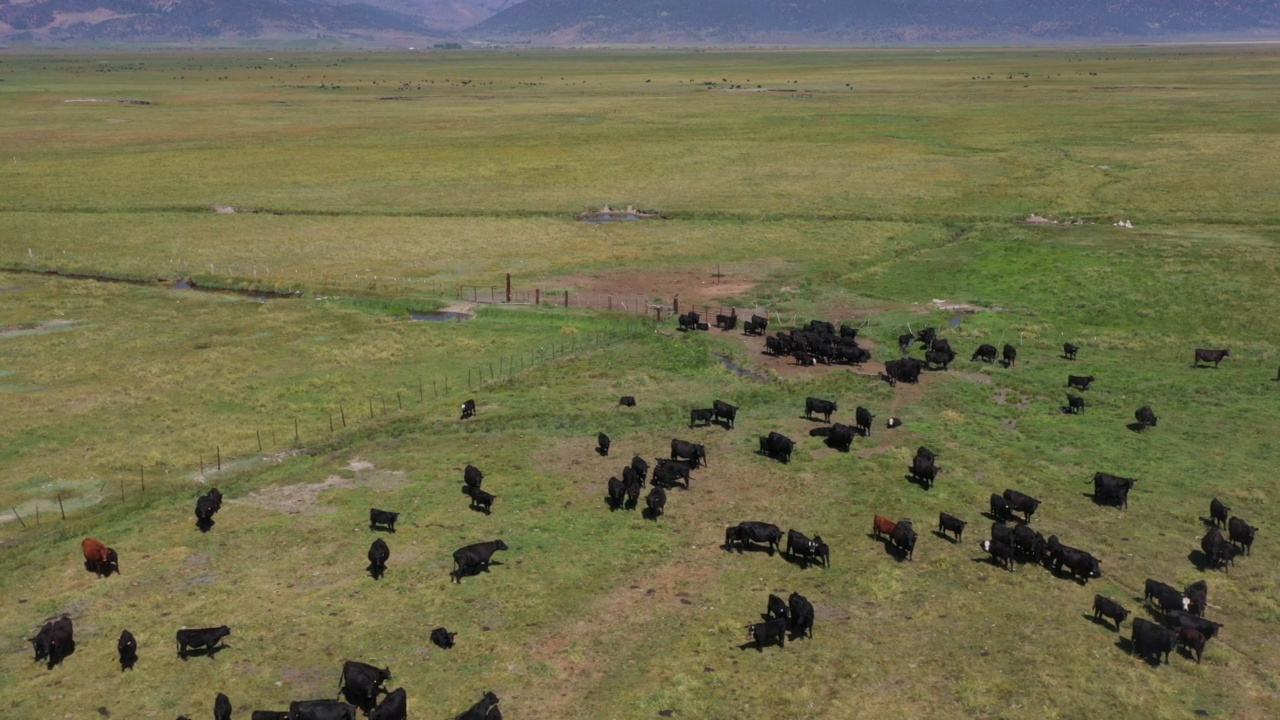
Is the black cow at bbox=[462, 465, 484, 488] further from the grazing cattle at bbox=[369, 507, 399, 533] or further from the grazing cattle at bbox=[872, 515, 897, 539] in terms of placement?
the grazing cattle at bbox=[872, 515, 897, 539]

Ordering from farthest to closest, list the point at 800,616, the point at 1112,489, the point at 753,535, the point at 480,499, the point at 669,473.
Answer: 1. the point at 669,473
2. the point at 1112,489
3. the point at 480,499
4. the point at 753,535
5. the point at 800,616

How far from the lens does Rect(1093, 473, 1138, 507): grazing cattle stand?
84.8ft

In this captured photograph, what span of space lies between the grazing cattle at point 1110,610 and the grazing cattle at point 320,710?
14.4m

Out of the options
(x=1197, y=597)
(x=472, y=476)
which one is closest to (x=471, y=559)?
(x=472, y=476)

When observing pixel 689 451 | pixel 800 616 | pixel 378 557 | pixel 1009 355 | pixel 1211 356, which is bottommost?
pixel 378 557

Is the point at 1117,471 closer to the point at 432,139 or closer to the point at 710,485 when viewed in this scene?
the point at 710,485

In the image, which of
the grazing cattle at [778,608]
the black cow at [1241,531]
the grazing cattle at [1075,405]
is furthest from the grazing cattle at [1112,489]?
the grazing cattle at [778,608]

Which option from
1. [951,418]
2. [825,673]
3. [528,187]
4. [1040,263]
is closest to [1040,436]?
[951,418]

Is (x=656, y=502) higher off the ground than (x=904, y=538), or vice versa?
(x=904, y=538)

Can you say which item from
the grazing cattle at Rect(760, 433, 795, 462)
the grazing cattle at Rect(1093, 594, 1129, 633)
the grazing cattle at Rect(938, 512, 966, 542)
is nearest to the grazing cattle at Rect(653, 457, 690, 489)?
the grazing cattle at Rect(760, 433, 795, 462)

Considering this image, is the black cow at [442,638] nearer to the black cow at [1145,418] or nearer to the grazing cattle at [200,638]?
the grazing cattle at [200,638]

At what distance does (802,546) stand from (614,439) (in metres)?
9.46

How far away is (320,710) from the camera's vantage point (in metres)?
16.6

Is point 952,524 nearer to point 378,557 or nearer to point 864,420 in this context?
point 864,420
